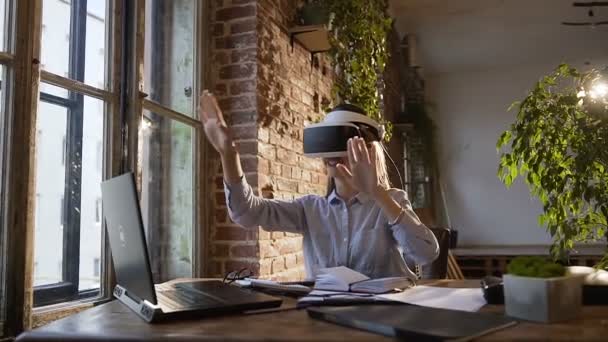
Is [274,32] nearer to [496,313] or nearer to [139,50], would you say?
[139,50]

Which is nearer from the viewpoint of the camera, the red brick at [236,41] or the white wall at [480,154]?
the red brick at [236,41]

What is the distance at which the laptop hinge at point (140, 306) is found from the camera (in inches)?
35.6

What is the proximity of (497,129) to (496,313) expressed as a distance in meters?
5.72

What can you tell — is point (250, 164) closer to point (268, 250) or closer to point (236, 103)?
point (236, 103)

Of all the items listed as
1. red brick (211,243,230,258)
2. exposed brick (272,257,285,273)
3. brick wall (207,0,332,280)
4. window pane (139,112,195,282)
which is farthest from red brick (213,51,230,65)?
exposed brick (272,257,285,273)

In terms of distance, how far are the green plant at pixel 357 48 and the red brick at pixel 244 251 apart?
1.32 m

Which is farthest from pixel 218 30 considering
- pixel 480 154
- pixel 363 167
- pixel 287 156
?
pixel 480 154

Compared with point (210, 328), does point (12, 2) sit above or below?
above

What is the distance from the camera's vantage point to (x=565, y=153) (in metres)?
2.02

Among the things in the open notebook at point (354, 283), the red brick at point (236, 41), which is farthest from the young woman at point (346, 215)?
the red brick at point (236, 41)

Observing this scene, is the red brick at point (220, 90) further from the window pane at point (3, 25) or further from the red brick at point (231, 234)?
the window pane at point (3, 25)

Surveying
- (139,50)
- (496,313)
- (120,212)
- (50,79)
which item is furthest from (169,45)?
(496,313)

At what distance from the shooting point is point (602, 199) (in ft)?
6.47

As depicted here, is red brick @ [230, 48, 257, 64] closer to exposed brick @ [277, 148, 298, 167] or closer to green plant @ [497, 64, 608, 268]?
exposed brick @ [277, 148, 298, 167]
